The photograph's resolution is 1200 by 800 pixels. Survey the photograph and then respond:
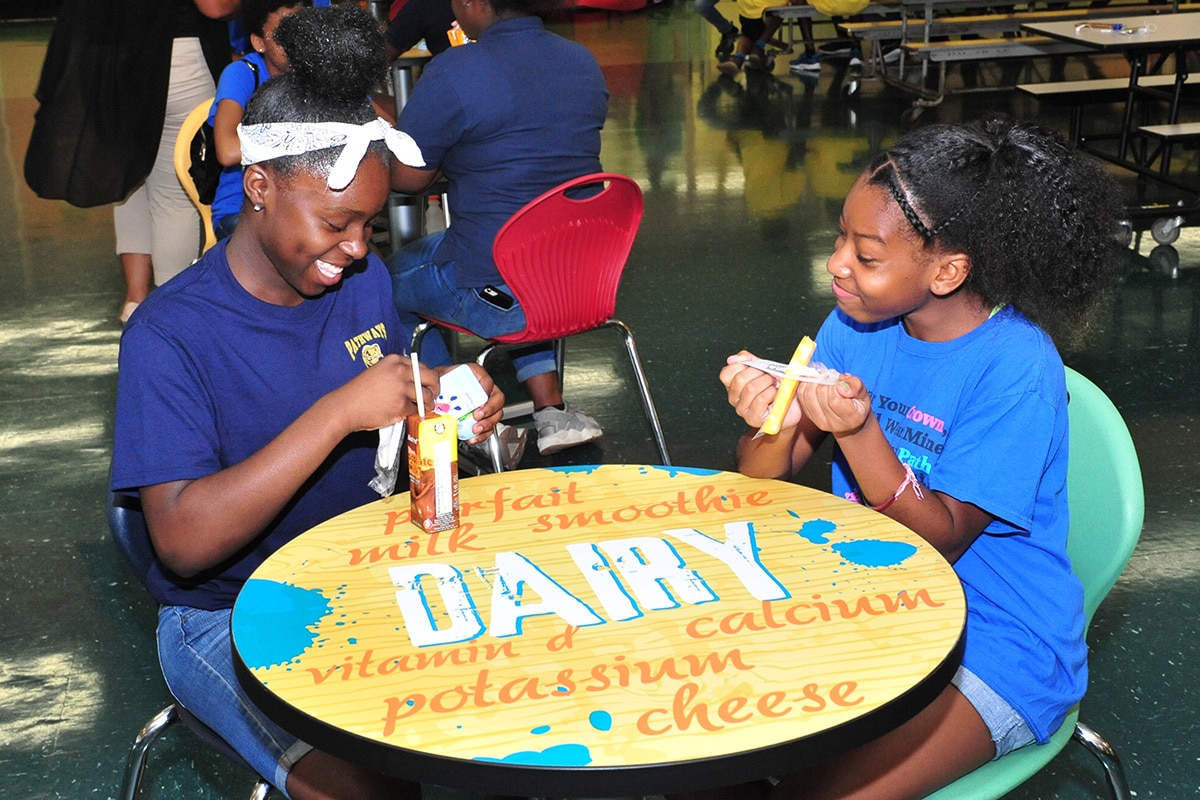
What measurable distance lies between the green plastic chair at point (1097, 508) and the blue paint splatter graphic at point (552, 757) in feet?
2.38

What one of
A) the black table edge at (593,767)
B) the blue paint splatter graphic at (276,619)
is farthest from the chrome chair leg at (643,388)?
the black table edge at (593,767)

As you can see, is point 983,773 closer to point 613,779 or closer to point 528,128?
point 613,779

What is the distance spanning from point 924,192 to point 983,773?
766mm

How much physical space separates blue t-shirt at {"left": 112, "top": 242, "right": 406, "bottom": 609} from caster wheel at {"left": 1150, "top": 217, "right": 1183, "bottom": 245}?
4.30 m

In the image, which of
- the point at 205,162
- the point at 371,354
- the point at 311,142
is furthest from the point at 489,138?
the point at 311,142

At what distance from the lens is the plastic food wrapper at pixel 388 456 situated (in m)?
1.70

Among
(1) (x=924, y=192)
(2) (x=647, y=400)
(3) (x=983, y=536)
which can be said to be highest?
(1) (x=924, y=192)

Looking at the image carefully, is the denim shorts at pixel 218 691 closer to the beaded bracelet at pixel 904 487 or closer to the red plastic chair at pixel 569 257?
the beaded bracelet at pixel 904 487

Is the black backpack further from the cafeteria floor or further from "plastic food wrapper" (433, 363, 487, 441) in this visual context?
"plastic food wrapper" (433, 363, 487, 441)

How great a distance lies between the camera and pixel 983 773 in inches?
58.5

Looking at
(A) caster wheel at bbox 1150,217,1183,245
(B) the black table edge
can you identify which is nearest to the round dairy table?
(B) the black table edge

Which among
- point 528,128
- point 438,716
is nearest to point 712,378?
point 528,128

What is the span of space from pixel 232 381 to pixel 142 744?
19.9 inches

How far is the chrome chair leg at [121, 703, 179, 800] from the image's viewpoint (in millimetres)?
1598
